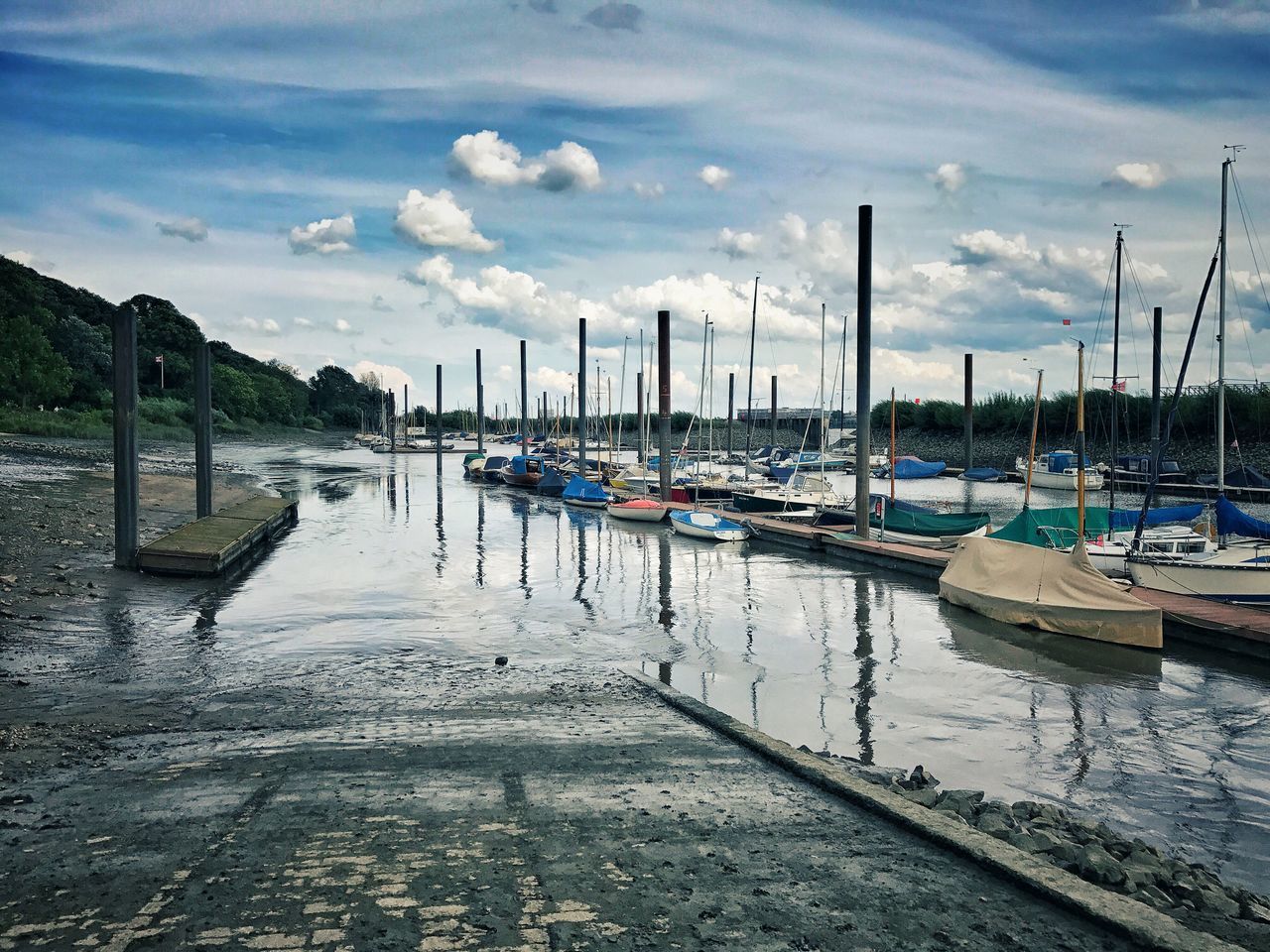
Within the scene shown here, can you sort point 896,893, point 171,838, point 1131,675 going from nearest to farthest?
point 896,893
point 171,838
point 1131,675

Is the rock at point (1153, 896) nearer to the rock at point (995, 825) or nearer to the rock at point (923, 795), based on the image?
the rock at point (995, 825)

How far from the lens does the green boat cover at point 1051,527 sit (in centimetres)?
2305

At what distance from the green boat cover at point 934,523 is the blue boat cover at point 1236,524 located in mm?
7719

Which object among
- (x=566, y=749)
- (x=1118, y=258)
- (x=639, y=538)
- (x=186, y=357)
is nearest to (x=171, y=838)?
(x=566, y=749)

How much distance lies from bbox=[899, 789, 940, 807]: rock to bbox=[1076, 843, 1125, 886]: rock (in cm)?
136

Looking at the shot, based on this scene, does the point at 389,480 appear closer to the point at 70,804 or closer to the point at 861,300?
the point at 861,300

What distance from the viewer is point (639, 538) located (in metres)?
32.1

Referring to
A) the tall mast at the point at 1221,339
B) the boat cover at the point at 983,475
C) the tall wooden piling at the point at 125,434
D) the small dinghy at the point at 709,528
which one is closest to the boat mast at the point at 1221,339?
the tall mast at the point at 1221,339

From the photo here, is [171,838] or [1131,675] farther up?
[171,838]

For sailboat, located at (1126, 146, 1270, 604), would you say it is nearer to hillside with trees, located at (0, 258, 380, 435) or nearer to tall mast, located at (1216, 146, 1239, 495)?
tall mast, located at (1216, 146, 1239, 495)

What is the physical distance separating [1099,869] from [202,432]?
25.1m

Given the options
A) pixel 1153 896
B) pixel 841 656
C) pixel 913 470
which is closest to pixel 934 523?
pixel 841 656

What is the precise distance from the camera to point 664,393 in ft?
127

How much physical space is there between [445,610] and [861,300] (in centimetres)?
1607
